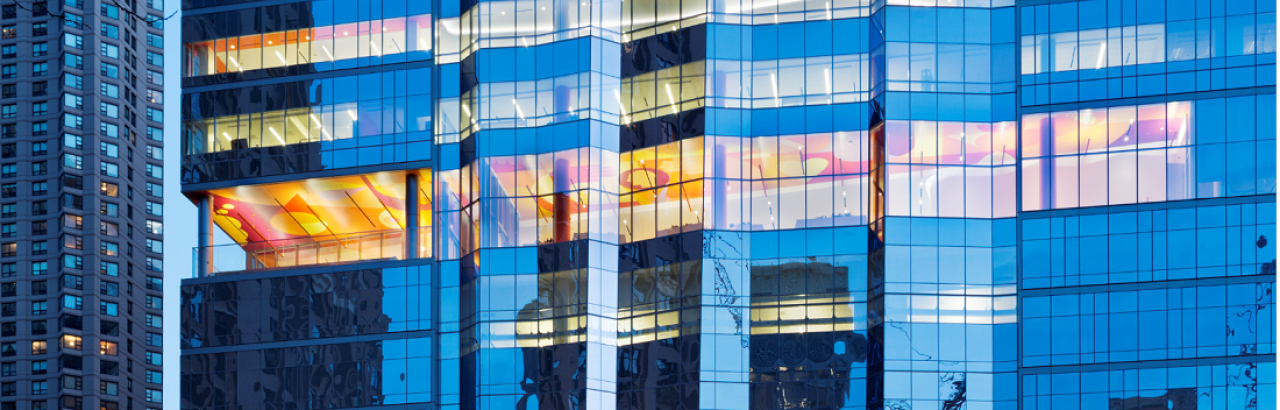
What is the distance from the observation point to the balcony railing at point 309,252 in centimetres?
6425

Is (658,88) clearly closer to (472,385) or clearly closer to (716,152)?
(716,152)

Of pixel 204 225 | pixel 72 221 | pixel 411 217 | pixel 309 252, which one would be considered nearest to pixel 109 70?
pixel 72 221

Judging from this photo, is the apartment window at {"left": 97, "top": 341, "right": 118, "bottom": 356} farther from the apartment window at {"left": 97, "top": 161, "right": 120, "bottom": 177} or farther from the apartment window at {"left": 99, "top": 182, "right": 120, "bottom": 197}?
the apartment window at {"left": 97, "top": 161, "right": 120, "bottom": 177}

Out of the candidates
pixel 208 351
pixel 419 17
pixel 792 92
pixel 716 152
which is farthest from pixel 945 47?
pixel 208 351

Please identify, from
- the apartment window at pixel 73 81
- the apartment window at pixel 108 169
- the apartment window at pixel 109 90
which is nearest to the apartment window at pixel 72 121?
the apartment window at pixel 73 81

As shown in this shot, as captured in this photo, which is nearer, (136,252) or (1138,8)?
(1138,8)

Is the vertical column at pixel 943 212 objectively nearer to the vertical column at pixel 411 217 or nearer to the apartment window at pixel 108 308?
the vertical column at pixel 411 217

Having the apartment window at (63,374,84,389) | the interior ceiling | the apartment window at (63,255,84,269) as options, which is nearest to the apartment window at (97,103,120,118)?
the apartment window at (63,255,84,269)

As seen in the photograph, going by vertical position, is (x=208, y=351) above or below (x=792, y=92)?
below

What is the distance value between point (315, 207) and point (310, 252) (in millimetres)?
6306

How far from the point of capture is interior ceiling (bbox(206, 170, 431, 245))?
219 ft

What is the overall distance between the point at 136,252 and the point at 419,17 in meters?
107

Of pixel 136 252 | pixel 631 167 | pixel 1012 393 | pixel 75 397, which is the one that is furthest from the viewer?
pixel 136 252

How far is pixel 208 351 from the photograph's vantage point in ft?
211
